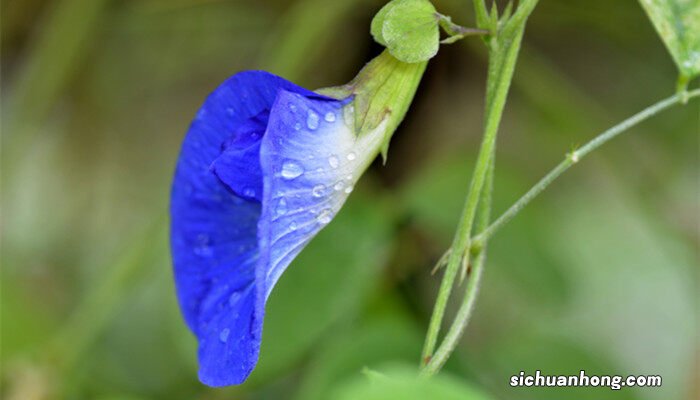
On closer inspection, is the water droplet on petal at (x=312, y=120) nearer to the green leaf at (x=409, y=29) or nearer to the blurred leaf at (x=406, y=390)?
the green leaf at (x=409, y=29)

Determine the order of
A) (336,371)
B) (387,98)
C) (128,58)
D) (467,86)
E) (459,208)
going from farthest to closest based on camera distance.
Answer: (128,58) → (467,86) → (459,208) → (336,371) → (387,98)

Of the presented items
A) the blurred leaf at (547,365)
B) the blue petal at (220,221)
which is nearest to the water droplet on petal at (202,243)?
the blue petal at (220,221)

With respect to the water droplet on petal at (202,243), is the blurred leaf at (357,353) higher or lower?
lower

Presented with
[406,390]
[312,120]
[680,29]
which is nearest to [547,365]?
[680,29]

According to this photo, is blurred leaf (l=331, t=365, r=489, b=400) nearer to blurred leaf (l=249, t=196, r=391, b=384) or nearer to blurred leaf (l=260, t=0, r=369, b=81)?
blurred leaf (l=249, t=196, r=391, b=384)

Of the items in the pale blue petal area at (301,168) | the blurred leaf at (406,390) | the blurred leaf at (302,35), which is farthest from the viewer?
the blurred leaf at (302,35)

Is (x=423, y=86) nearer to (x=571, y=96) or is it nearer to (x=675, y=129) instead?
(x=571, y=96)

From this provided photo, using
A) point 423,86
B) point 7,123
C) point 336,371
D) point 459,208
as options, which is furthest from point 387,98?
point 7,123
